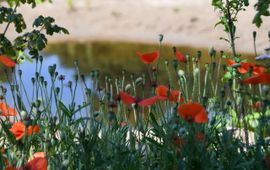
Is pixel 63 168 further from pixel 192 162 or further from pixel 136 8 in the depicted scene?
pixel 136 8

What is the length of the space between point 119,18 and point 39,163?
1698cm

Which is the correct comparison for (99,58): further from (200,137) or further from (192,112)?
(192,112)

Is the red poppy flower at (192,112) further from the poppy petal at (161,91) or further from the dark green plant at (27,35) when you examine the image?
the dark green plant at (27,35)

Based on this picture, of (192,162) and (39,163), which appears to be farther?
(192,162)

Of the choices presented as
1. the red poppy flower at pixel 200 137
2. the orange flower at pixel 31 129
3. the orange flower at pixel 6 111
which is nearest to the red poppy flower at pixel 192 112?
the red poppy flower at pixel 200 137

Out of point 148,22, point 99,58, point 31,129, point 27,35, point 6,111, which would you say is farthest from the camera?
point 148,22

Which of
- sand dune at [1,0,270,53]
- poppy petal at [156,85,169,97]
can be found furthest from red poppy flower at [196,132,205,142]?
sand dune at [1,0,270,53]

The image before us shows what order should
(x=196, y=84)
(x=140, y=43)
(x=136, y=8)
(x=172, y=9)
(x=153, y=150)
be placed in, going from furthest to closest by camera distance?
1. (x=136, y=8)
2. (x=172, y=9)
3. (x=140, y=43)
4. (x=196, y=84)
5. (x=153, y=150)

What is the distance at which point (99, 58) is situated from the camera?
1446 cm

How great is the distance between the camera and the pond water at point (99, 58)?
12.0 meters

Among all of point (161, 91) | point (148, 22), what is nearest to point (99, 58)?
point (148, 22)

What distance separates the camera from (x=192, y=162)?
92.1 inches

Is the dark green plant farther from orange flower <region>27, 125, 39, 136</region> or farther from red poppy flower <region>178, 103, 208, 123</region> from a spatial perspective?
red poppy flower <region>178, 103, 208, 123</region>

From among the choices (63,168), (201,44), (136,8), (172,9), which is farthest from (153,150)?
(136,8)
